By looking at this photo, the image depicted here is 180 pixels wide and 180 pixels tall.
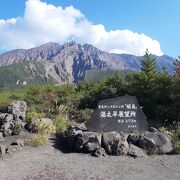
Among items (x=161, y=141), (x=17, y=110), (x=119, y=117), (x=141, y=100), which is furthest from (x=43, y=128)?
(x=141, y=100)

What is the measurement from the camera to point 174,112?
18062mm

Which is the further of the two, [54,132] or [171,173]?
[54,132]

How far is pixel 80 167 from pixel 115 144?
205 cm

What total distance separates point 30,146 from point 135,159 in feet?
12.9

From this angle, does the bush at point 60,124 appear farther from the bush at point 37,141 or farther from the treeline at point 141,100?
the bush at point 37,141

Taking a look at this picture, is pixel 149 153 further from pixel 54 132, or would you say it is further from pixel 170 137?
pixel 54 132

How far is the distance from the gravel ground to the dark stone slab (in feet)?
8.81

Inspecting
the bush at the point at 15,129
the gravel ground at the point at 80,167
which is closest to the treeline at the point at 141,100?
the bush at the point at 15,129

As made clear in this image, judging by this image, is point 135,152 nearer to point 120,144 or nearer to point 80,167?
point 120,144

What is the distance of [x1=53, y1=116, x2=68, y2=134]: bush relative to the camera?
55.0 feet

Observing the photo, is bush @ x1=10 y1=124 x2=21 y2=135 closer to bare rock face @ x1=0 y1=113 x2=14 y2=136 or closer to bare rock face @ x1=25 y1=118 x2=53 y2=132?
bare rock face @ x1=0 y1=113 x2=14 y2=136

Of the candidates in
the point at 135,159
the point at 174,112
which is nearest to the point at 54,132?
the point at 135,159

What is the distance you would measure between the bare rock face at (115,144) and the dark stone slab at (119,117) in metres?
1.99

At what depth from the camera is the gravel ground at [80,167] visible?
11.3 m
